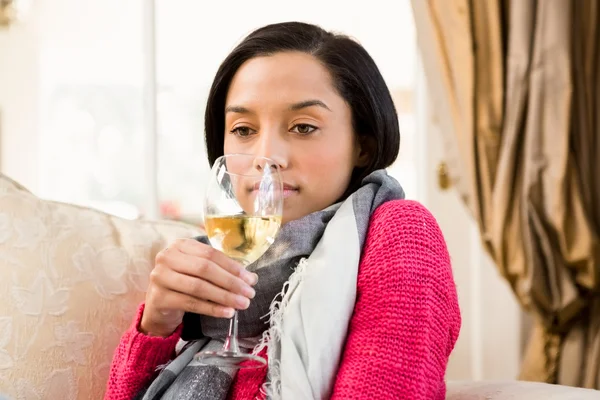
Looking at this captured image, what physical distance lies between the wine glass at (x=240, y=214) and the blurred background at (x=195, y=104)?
1206 millimetres

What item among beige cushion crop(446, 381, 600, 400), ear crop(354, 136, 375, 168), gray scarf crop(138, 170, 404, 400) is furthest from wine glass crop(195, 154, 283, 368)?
beige cushion crop(446, 381, 600, 400)

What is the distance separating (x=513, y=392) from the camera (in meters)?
1.19

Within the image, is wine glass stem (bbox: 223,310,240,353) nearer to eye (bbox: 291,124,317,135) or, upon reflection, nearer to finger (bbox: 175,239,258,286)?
finger (bbox: 175,239,258,286)

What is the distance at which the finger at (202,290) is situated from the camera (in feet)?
3.21

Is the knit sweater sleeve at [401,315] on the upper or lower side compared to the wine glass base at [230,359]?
upper

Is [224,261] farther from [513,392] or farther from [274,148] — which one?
[513,392]

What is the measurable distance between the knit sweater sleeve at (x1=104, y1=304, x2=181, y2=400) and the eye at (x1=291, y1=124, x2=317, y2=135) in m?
0.39

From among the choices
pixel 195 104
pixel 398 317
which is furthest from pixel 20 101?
pixel 398 317

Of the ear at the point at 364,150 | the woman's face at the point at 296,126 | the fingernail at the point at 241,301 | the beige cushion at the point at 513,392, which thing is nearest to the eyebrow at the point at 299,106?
the woman's face at the point at 296,126

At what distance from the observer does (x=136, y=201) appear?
11.3ft

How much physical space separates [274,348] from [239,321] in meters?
0.10

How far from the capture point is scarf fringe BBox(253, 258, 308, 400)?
105cm

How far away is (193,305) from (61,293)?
0.40 metres

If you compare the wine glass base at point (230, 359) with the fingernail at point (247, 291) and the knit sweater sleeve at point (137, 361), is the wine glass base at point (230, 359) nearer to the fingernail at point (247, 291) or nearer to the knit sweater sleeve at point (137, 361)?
the fingernail at point (247, 291)
